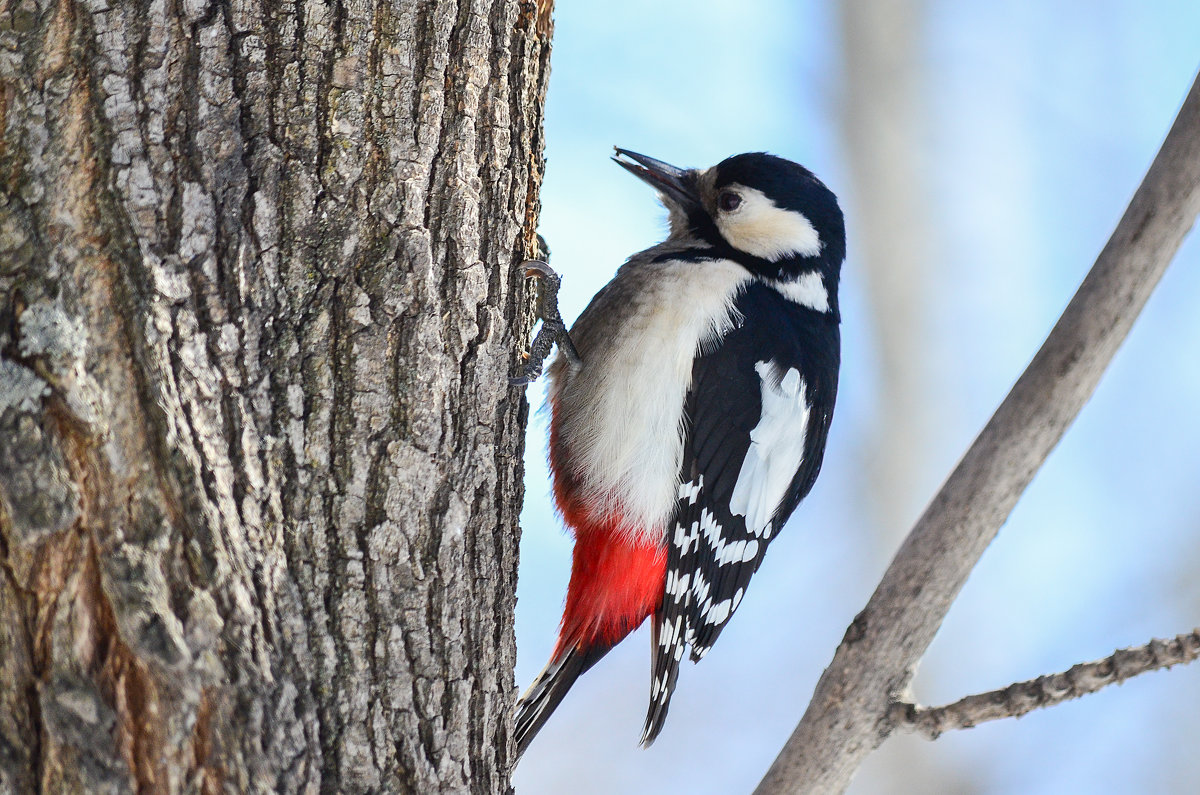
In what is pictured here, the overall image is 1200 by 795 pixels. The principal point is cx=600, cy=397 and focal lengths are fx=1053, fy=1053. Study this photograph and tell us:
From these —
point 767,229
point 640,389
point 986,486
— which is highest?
point 767,229

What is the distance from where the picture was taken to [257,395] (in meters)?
1.47

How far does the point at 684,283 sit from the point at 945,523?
3.57 feet

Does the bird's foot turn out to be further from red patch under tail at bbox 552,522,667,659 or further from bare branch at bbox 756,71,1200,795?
bare branch at bbox 756,71,1200,795

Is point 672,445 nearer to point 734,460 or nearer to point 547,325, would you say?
point 734,460

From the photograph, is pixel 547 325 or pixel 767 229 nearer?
pixel 547 325

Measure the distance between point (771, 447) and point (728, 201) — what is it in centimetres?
79

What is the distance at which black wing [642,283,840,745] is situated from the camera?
2.62 metres

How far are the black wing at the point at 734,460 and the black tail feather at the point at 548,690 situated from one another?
197 mm

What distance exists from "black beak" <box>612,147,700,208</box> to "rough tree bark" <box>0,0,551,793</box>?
131 centimetres

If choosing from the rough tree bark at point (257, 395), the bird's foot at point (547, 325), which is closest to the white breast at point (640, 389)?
the bird's foot at point (547, 325)

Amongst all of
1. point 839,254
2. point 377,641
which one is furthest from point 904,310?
point 377,641

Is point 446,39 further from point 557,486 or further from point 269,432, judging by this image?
point 557,486

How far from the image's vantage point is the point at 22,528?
47.8 inches

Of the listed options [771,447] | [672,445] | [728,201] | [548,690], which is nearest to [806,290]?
[728,201]
